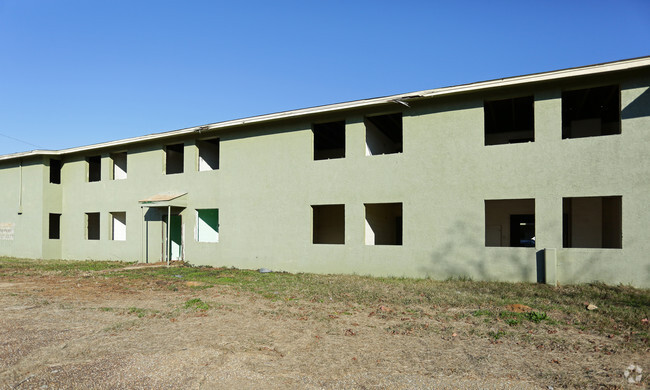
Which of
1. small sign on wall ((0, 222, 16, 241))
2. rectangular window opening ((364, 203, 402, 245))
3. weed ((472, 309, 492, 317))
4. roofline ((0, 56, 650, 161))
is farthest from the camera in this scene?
small sign on wall ((0, 222, 16, 241))

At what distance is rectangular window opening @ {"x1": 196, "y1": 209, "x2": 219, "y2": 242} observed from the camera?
16.1 metres

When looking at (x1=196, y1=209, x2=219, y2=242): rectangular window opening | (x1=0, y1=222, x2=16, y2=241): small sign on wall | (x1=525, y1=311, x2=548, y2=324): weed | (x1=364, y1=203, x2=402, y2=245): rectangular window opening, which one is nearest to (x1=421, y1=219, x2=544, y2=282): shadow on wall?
(x1=364, y1=203, x2=402, y2=245): rectangular window opening

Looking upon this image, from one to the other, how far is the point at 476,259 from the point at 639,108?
16.8 ft

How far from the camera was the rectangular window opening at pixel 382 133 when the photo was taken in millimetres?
13516

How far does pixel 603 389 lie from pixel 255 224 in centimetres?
1171

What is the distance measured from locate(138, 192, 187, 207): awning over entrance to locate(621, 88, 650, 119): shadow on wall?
14.0m

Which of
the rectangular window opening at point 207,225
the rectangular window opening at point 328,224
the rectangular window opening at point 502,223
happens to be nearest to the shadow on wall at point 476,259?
the rectangular window opening at point 502,223

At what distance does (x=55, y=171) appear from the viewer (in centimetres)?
2017

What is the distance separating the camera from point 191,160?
642 inches

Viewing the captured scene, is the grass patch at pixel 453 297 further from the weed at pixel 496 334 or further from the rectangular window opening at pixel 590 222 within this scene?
the rectangular window opening at pixel 590 222

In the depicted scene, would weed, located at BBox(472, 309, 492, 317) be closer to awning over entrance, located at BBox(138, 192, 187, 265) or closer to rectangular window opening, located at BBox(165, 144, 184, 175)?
awning over entrance, located at BBox(138, 192, 187, 265)

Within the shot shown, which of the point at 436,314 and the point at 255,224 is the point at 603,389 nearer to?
the point at 436,314

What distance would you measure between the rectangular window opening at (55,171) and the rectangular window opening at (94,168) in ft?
4.32

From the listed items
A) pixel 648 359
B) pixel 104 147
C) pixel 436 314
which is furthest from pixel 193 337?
pixel 104 147
